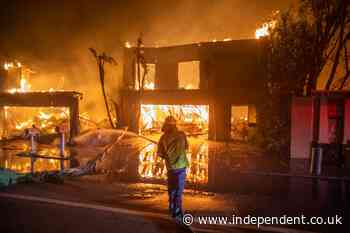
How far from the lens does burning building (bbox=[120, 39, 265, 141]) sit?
22.7 m

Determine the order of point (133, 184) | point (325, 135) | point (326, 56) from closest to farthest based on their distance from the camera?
point (133, 184)
point (325, 135)
point (326, 56)

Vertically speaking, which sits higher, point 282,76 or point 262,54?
point 262,54

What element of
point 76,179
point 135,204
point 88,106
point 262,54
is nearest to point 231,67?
point 262,54

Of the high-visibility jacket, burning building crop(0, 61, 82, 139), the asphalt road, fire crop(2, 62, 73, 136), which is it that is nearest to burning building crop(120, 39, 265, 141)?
fire crop(2, 62, 73, 136)

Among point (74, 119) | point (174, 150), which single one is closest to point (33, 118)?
point (74, 119)

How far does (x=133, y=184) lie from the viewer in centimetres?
920

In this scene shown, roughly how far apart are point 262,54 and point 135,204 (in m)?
17.1

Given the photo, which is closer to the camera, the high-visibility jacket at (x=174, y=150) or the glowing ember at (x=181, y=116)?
the high-visibility jacket at (x=174, y=150)

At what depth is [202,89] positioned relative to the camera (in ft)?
77.8

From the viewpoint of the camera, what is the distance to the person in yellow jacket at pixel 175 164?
5895mm

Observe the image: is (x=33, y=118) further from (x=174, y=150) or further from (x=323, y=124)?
(x=174, y=150)

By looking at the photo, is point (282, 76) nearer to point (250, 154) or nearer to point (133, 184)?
point (250, 154)

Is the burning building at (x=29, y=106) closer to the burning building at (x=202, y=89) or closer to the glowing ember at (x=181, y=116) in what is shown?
the burning building at (x=202, y=89)

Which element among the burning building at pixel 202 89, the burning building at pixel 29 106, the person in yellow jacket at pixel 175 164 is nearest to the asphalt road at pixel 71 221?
the person in yellow jacket at pixel 175 164
